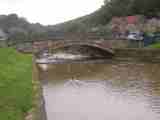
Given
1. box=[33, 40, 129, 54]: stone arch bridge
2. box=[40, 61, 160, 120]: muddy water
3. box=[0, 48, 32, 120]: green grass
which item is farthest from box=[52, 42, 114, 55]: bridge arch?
box=[0, 48, 32, 120]: green grass

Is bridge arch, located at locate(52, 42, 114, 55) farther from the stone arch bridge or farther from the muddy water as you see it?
the muddy water

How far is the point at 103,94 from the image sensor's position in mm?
19203

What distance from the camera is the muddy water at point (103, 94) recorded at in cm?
1455

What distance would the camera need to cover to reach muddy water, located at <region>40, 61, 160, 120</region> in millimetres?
14547

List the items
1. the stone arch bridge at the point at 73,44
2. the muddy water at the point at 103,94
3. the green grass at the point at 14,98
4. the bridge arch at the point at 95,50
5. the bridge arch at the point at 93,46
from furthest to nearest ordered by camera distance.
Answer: the bridge arch at the point at 95,50, the bridge arch at the point at 93,46, the stone arch bridge at the point at 73,44, the muddy water at the point at 103,94, the green grass at the point at 14,98

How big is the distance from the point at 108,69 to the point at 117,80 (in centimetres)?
704

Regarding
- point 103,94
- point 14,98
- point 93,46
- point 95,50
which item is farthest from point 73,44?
point 14,98

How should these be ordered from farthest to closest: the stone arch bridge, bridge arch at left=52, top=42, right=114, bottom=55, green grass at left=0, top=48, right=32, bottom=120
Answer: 1. bridge arch at left=52, top=42, right=114, bottom=55
2. the stone arch bridge
3. green grass at left=0, top=48, right=32, bottom=120

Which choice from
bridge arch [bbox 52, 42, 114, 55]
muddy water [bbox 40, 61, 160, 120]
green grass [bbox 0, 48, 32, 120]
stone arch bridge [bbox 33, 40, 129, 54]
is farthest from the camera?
bridge arch [bbox 52, 42, 114, 55]

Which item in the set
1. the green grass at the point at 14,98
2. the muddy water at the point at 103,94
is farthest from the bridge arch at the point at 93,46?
the green grass at the point at 14,98

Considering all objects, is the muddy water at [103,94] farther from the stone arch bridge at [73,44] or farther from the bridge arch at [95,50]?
the bridge arch at [95,50]

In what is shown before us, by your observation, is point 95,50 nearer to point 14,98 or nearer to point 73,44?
point 73,44

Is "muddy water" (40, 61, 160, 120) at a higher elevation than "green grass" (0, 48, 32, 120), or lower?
lower

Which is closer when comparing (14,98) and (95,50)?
(14,98)
